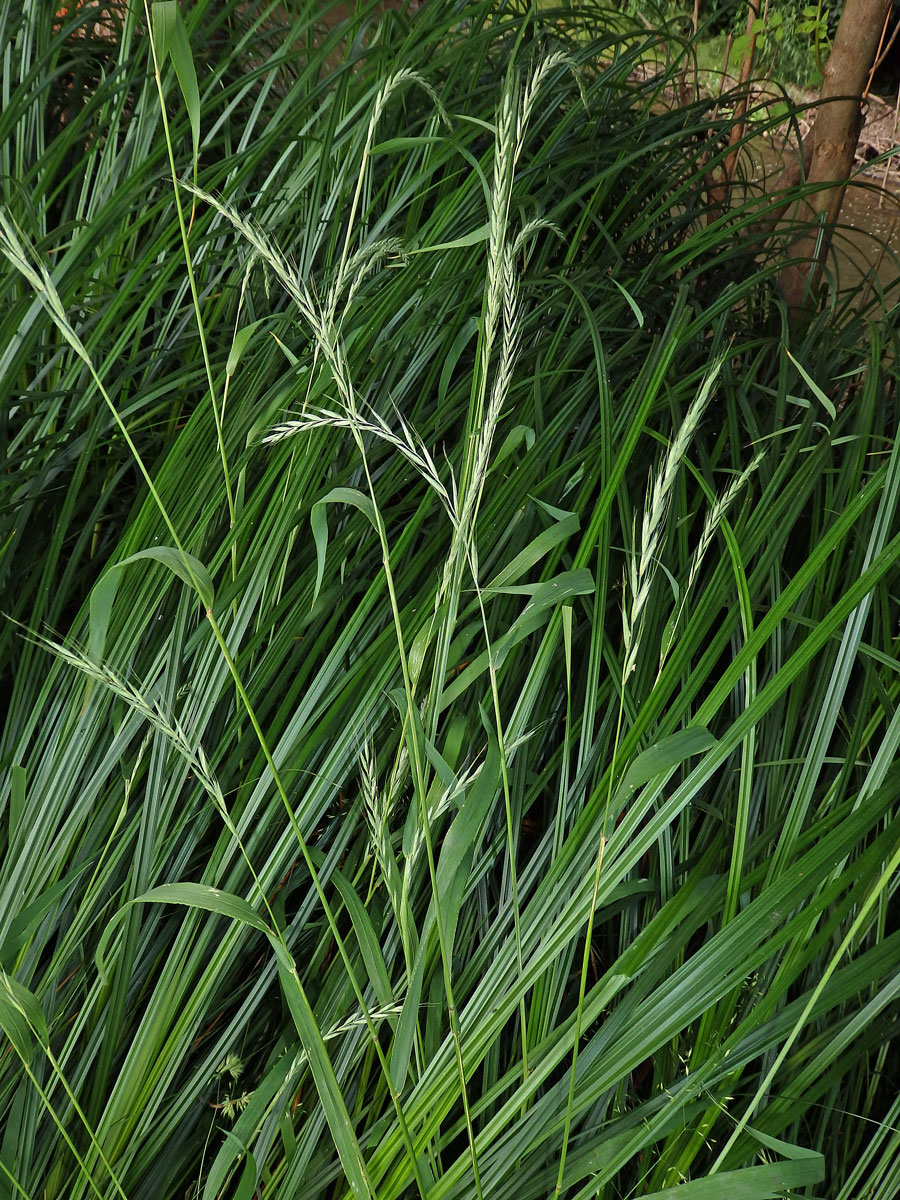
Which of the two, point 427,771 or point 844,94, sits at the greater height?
point 844,94

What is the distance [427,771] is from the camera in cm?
63

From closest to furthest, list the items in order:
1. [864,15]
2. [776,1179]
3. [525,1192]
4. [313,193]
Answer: [776,1179], [525,1192], [313,193], [864,15]

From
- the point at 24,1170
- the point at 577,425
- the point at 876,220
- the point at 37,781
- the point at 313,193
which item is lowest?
the point at 24,1170

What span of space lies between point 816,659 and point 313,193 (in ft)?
2.75

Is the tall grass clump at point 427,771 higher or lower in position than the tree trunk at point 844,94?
lower

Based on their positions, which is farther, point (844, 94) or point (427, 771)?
point (844, 94)

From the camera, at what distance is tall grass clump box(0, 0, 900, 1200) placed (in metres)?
0.58

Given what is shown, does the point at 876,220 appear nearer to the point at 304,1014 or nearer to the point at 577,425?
the point at 577,425

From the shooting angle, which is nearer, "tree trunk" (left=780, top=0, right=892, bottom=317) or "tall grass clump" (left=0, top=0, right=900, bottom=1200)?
"tall grass clump" (left=0, top=0, right=900, bottom=1200)

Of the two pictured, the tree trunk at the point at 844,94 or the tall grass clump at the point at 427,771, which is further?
the tree trunk at the point at 844,94

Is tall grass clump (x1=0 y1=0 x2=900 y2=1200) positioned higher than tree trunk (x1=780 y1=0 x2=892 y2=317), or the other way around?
tree trunk (x1=780 y1=0 x2=892 y2=317)

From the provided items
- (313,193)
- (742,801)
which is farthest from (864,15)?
(742,801)

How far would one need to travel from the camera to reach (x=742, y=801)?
67 centimetres

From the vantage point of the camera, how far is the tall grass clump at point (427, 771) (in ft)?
1.89
